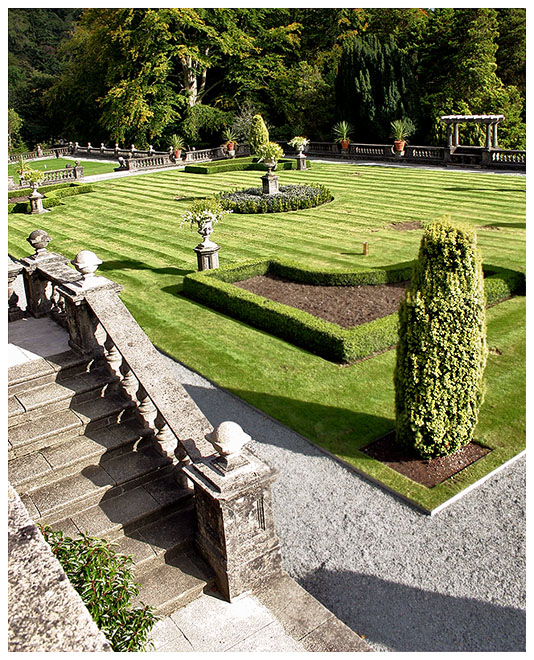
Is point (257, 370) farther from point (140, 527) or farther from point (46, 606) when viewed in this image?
point (46, 606)

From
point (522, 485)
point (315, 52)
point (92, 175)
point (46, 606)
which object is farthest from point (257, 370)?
point (315, 52)

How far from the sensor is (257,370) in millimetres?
12359

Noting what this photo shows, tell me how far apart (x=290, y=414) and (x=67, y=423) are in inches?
168

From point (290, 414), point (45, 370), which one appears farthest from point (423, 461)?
point (45, 370)

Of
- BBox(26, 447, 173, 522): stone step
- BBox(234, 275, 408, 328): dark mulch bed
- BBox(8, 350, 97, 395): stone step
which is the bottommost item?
BBox(26, 447, 173, 522): stone step

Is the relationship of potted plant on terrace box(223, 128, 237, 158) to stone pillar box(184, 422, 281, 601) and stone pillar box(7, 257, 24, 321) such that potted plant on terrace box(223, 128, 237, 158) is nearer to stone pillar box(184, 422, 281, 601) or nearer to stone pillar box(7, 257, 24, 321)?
stone pillar box(7, 257, 24, 321)

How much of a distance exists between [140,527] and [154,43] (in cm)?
5149

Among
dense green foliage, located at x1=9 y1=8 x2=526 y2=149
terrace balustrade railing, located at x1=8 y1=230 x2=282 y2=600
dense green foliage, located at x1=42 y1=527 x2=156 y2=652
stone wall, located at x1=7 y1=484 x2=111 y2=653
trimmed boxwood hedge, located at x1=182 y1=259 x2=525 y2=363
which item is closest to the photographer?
stone wall, located at x1=7 y1=484 x2=111 y2=653

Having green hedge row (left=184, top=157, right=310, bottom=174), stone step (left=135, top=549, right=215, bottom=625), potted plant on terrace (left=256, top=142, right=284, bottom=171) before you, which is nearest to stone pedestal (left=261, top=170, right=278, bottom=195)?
potted plant on terrace (left=256, top=142, right=284, bottom=171)

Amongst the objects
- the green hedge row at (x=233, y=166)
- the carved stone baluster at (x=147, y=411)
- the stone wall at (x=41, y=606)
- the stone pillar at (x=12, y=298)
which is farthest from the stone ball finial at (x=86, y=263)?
the green hedge row at (x=233, y=166)

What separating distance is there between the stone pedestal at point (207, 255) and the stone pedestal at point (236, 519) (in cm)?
1206

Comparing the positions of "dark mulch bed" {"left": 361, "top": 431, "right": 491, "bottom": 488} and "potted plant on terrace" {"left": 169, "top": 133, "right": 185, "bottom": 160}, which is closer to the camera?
Result: "dark mulch bed" {"left": 361, "top": 431, "right": 491, "bottom": 488}

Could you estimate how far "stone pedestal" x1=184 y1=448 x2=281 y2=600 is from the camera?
589cm

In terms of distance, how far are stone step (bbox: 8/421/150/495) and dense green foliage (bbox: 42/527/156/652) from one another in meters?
A: 1.54
